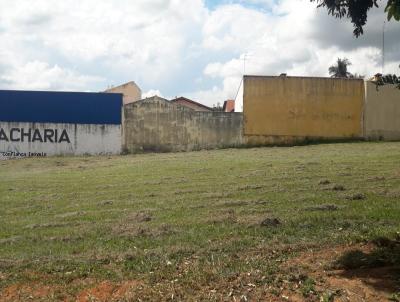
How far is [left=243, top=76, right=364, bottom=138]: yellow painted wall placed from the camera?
32094 millimetres

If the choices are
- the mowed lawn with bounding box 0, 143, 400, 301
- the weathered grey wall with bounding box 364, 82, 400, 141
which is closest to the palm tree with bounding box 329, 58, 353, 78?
the weathered grey wall with bounding box 364, 82, 400, 141

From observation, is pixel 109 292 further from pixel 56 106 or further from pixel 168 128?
pixel 56 106

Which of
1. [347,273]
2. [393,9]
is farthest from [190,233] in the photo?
[393,9]

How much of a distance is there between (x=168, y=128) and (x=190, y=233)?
2347 centimetres

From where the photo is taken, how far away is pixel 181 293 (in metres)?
5.69

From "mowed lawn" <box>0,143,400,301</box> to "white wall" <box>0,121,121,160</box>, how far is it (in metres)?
16.7

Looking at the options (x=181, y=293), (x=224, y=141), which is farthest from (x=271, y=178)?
(x=224, y=141)

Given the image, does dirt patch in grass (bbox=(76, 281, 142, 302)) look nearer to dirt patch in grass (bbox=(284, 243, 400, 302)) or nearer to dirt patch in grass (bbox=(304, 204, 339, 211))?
dirt patch in grass (bbox=(284, 243, 400, 302))

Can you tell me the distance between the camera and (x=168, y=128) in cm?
3128

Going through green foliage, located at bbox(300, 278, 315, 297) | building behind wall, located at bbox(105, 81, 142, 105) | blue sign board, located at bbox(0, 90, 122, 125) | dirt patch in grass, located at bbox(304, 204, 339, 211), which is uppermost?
building behind wall, located at bbox(105, 81, 142, 105)

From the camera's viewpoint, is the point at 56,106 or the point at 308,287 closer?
the point at 308,287

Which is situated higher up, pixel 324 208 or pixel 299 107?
pixel 299 107

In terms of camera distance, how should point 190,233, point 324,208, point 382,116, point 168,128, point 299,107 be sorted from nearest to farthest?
1. point 190,233
2. point 324,208
3. point 168,128
4. point 299,107
5. point 382,116

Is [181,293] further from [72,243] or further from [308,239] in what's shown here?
[72,243]
